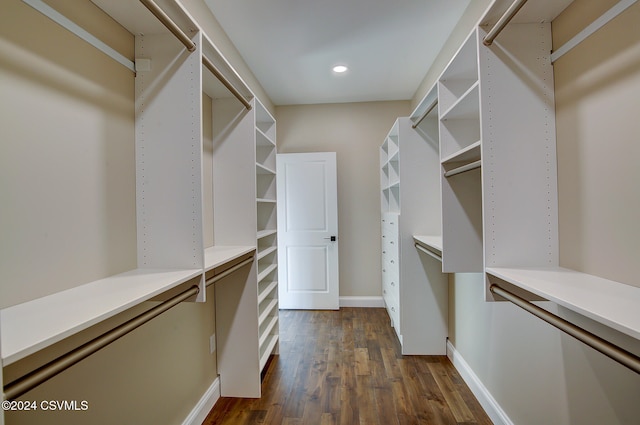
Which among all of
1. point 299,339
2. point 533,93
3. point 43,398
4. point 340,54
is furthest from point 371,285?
point 43,398

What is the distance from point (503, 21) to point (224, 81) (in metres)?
1.29

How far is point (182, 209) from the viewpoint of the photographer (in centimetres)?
129

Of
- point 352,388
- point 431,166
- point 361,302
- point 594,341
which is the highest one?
point 431,166

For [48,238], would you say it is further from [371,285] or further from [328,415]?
[371,285]

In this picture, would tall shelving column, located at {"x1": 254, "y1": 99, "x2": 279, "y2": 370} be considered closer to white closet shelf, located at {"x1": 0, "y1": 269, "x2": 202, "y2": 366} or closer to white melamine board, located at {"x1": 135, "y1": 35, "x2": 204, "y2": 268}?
white melamine board, located at {"x1": 135, "y1": 35, "x2": 204, "y2": 268}

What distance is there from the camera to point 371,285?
392cm

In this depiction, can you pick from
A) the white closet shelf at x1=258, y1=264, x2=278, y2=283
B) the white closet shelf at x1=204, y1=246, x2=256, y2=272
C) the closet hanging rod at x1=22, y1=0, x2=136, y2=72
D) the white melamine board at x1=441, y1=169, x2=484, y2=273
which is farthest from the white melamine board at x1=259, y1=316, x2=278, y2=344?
the closet hanging rod at x1=22, y1=0, x2=136, y2=72

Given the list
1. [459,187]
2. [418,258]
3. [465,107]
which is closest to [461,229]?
[459,187]

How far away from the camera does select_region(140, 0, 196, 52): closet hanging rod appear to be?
3.14 feet

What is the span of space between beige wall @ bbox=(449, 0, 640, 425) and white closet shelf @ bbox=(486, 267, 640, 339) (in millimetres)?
75

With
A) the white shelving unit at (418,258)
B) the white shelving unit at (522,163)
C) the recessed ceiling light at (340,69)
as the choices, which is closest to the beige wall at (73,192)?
the white shelving unit at (522,163)

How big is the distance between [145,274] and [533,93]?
1.78m

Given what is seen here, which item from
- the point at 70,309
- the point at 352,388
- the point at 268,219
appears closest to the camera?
the point at 70,309

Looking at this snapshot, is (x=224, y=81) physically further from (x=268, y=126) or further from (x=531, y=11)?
(x=531, y=11)
